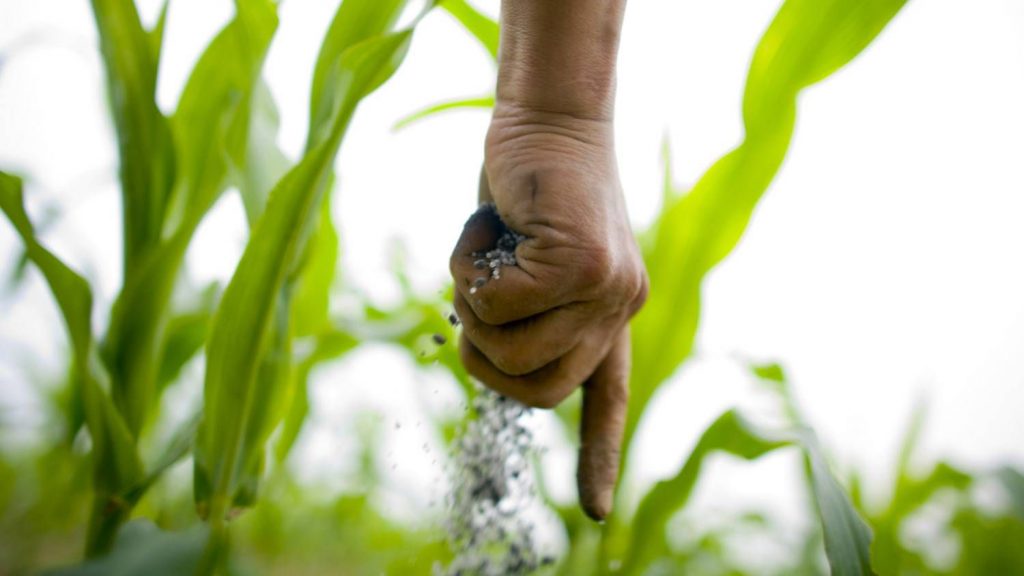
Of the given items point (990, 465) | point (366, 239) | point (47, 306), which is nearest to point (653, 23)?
point (366, 239)

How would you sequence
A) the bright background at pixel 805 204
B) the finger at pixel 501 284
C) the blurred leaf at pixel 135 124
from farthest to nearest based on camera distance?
Answer: the bright background at pixel 805 204, the blurred leaf at pixel 135 124, the finger at pixel 501 284

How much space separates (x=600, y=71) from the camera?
1.23 feet

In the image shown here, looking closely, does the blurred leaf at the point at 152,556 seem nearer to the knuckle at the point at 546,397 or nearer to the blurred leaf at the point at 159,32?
the knuckle at the point at 546,397

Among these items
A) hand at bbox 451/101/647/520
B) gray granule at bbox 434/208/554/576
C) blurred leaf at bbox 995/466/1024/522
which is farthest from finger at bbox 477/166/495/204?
blurred leaf at bbox 995/466/1024/522

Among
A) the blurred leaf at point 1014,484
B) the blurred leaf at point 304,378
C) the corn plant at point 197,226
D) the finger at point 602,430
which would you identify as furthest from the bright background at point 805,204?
the finger at point 602,430

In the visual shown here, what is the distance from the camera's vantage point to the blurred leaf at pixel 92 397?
51 cm

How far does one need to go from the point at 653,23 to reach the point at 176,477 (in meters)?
1.19

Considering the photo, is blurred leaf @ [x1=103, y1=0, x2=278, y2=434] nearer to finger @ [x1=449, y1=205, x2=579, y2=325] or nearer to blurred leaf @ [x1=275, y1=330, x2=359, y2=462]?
blurred leaf @ [x1=275, y1=330, x2=359, y2=462]

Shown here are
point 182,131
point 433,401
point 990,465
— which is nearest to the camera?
point 182,131

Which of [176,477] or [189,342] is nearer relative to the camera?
[189,342]

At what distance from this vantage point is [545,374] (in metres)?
0.42

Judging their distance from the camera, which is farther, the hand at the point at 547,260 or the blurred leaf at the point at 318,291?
the blurred leaf at the point at 318,291

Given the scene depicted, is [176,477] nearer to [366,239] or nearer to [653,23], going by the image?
[366,239]

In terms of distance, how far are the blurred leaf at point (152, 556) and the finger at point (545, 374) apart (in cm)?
21
